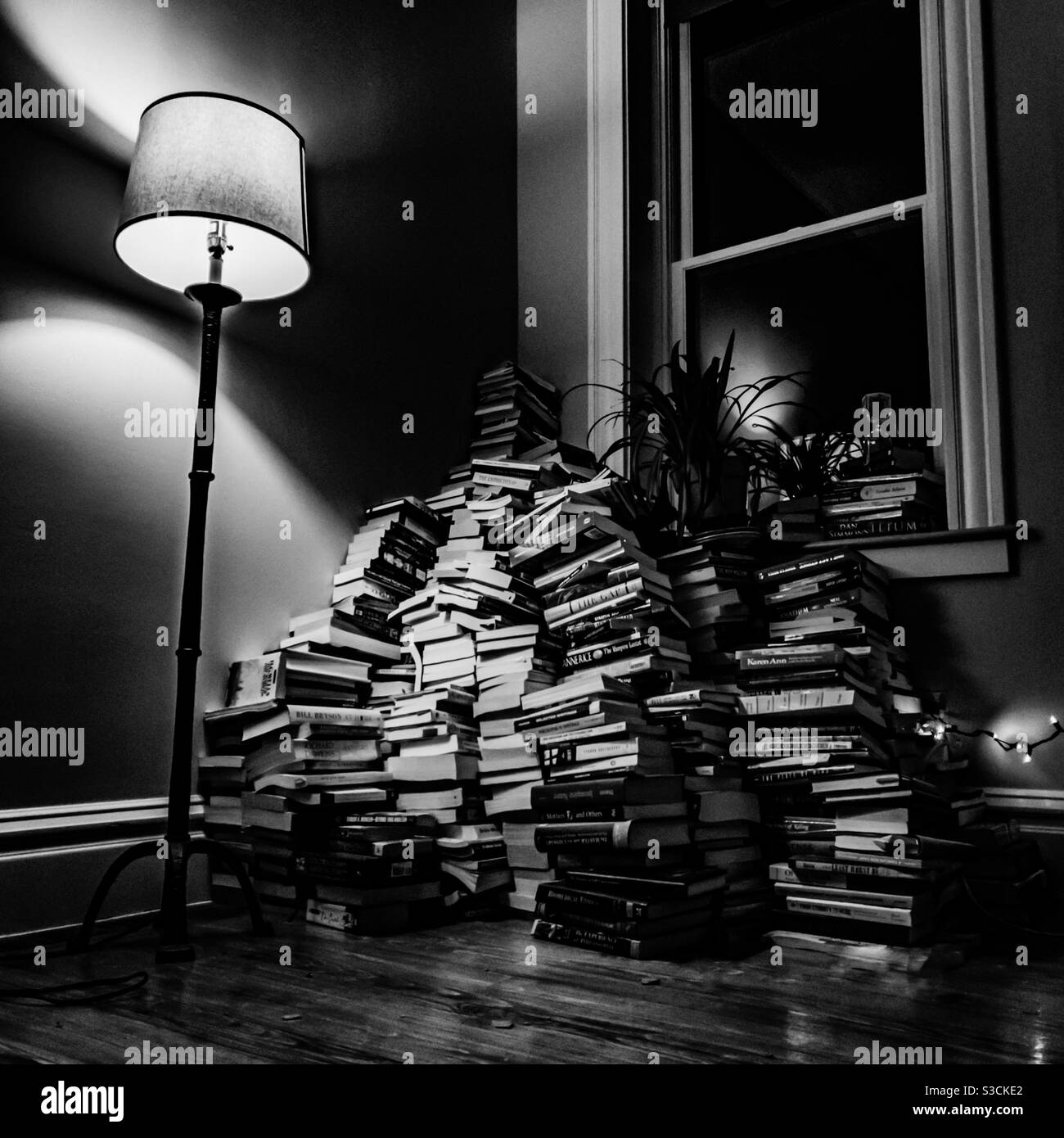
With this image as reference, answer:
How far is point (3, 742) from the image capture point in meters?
1.96

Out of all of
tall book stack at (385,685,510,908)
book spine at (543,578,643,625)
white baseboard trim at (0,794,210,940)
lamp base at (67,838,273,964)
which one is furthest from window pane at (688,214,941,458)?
white baseboard trim at (0,794,210,940)

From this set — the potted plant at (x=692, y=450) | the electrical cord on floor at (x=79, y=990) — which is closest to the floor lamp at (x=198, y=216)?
the electrical cord on floor at (x=79, y=990)

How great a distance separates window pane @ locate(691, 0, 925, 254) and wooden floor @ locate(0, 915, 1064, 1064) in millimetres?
2312

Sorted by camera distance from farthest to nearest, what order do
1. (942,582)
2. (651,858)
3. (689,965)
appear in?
(942,582) < (651,858) < (689,965)

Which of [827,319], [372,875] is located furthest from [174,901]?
[827,319]

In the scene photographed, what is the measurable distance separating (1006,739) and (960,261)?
126cm

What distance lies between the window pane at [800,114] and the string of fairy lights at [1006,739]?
5.30 feet

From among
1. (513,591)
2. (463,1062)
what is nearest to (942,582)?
(513,591)

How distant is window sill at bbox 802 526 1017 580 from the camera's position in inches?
96.4

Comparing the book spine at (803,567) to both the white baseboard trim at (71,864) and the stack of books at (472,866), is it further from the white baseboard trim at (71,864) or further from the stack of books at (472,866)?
the white baseboard trim at (71,864)

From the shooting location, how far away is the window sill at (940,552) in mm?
2449
